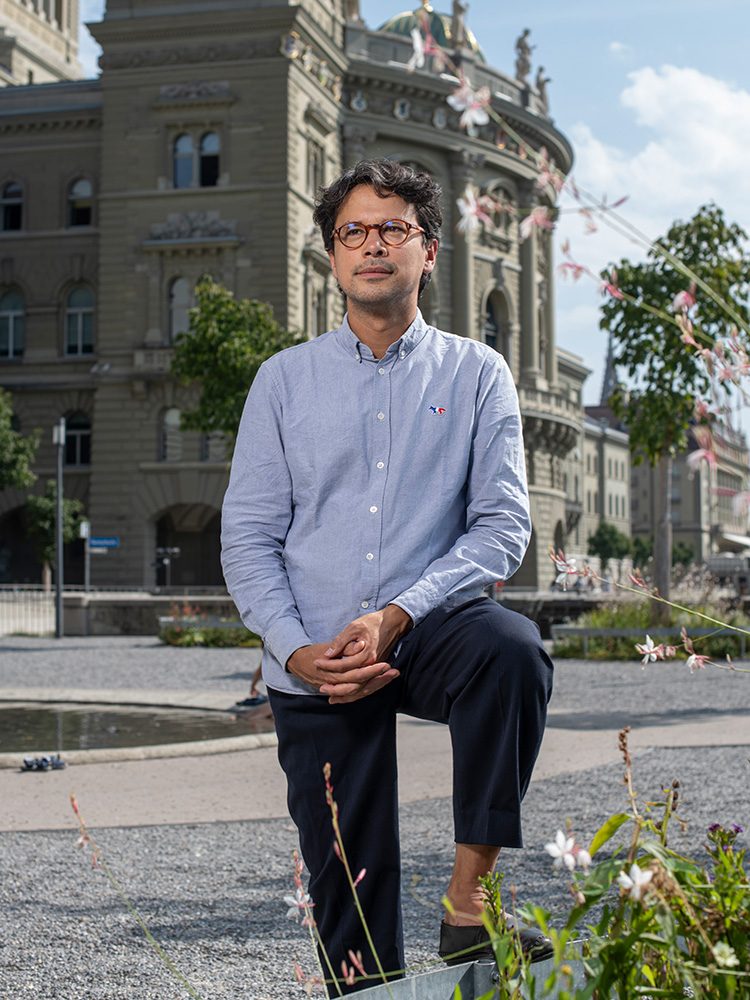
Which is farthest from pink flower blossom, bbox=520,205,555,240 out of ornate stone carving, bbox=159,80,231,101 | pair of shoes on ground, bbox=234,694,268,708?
ornate stone carving, bbox=159,80,231,101

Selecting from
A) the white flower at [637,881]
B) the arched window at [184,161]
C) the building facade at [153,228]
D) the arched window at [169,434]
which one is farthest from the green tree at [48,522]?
the white flower at [637,881]

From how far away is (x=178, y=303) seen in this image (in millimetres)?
47219

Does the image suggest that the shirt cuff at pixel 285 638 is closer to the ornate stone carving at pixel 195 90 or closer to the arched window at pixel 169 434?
the arched window at pixel 169 434

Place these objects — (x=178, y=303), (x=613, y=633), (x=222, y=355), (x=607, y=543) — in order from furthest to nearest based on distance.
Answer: (x=607, y=543) < (x=178, y=303) < (x=222, y=355) < (x=613, y=633)

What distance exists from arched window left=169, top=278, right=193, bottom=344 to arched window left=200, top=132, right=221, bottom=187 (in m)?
3.36

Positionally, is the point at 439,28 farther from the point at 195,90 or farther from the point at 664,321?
the point at 664,321

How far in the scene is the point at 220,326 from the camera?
94.3ft

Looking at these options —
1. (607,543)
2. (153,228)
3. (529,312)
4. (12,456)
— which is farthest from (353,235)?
(607,543)

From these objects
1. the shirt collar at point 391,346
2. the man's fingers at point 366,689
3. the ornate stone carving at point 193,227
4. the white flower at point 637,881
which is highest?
the ornate stone carving at point 193,227

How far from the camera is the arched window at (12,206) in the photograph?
51219 mm

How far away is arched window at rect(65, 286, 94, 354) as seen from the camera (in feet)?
166

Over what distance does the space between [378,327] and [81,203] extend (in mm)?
49514

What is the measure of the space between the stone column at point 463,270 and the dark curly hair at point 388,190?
52755 millimetres

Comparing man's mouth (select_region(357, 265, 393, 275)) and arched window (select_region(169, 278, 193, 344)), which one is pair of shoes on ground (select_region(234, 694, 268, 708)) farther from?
arched window (select_region(169, 278, 193, 344))
